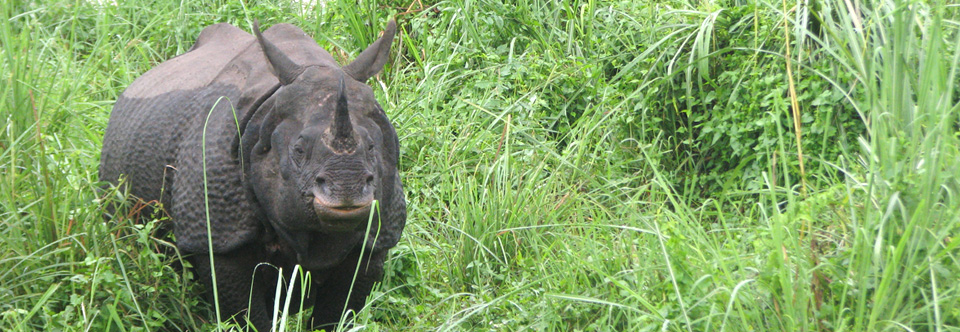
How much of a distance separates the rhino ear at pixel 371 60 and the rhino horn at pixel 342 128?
0.45m

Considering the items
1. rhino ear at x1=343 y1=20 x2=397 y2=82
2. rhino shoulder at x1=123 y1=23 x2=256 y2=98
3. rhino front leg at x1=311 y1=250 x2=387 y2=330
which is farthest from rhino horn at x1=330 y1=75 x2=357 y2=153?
rhino shoulder at x1=123 y1=23 x2=256 y2=98

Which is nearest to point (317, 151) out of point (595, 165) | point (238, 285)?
point (238, 285)

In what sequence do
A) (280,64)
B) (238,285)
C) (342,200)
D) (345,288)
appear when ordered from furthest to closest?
(345,288)
(238,285)
(280,64)
(342,200)

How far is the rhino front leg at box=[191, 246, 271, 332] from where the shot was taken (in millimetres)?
3961

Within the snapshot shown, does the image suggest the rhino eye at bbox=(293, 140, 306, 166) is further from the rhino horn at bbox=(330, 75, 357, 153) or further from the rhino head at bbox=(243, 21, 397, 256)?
the rhino horn at bbox=(330, 75, 357, 153)

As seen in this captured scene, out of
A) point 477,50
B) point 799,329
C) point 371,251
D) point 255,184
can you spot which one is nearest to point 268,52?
point 255,184

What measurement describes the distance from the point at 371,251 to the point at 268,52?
756 mm

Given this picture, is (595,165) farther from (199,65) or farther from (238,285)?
(238,285)

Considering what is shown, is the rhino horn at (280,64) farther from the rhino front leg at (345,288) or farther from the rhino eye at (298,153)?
the rhino front leg at (345,288)

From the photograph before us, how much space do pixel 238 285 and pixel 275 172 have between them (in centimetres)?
48

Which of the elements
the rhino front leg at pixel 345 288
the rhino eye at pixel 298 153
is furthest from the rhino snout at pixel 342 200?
the rhino front leg at pixel 345 288

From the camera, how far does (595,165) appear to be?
575cm

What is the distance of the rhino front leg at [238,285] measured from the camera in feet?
13.0

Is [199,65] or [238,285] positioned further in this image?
[199,65]
